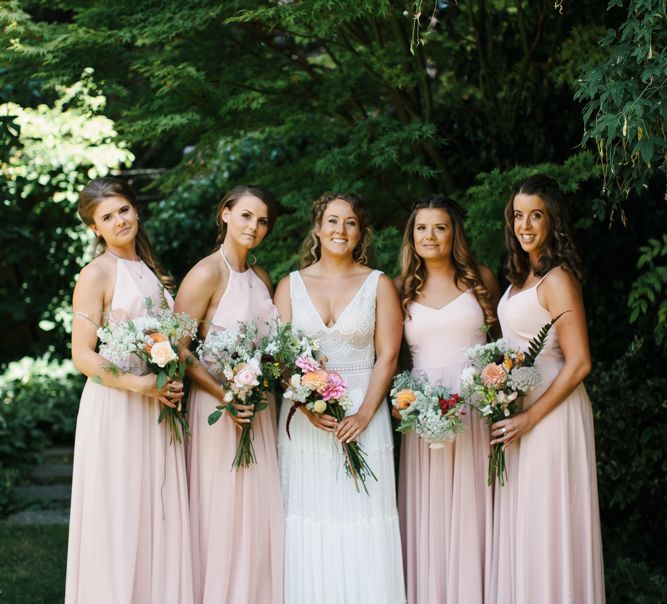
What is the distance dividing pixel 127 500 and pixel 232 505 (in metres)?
0.54

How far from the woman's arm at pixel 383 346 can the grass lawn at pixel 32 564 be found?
265 centimetres

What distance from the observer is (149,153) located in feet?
35.5

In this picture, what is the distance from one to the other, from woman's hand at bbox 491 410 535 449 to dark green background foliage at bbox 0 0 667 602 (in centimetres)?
109

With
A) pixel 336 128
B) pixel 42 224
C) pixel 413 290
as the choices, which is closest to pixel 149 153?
pixel 42 224

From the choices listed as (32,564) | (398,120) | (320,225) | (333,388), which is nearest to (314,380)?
(333,388)

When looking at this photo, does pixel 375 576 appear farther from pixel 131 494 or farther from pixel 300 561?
pixel 131 494

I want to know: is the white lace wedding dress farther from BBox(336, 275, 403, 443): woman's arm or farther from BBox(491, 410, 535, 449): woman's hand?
BBox(491, 410, 535, 449): woman's hand

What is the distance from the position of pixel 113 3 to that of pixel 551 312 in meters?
3.33

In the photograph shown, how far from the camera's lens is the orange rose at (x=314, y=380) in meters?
4.31

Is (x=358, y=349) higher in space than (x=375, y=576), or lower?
higher

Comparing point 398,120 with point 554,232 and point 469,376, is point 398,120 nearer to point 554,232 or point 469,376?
point 554,232

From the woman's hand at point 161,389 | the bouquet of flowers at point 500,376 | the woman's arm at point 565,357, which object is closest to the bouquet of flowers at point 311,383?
the woman's hand at point 161,389

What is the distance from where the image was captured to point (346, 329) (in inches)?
184

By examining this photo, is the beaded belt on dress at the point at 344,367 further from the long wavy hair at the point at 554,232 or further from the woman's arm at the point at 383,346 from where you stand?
the long wavy hair at the point at 554,232
